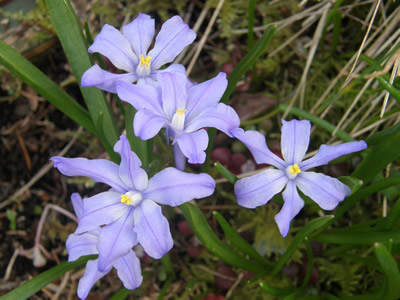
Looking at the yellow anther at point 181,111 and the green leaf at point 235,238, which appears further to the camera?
the green leaf at point 235,238

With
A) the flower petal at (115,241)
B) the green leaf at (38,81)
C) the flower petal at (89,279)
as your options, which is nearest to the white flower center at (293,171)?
the flower petal at (115,241)

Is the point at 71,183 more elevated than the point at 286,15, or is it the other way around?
the point at 286,15

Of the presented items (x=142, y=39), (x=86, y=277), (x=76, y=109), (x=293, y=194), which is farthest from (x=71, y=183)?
(x=293, y=194)

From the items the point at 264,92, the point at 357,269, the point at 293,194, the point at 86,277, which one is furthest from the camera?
the point at 264,92

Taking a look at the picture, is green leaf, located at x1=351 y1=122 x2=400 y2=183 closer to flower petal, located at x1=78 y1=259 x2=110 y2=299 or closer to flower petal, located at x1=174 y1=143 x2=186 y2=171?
flower petal, located at x1=174 y1=143 x2=186 y2=171

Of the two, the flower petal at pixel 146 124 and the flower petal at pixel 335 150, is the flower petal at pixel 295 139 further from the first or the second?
the flower petal at pixel 146 124

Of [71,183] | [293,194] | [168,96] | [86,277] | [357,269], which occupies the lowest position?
[357,269]

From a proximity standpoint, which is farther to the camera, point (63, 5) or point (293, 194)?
point (63, 5)

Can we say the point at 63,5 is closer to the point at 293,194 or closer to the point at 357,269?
the point at 293,194

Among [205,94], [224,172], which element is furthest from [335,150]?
[205,94]
